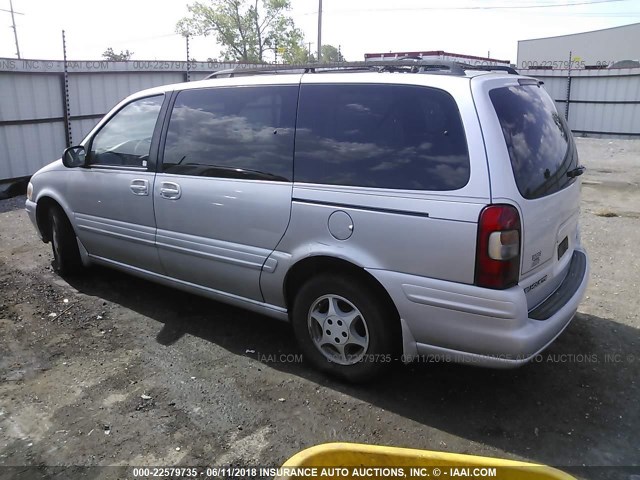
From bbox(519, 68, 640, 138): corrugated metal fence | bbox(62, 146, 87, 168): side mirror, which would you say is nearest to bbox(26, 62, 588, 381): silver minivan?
bbox(62, 146, 87, 168): side mirror

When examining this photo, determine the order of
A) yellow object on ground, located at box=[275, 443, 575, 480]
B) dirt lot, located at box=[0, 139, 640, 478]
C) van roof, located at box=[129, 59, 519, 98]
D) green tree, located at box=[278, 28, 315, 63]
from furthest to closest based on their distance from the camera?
1. green tree, located at box=[278, 28, 315, 63]
2. van roof, located at box=[129, 59, 519, 98]
3. dirt lot, located at box=[0, 139, 640, 478]
4. yellow object on ground, located at box=[275, 443, 575, 480]

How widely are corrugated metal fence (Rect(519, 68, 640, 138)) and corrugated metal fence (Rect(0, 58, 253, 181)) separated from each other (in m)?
13.1

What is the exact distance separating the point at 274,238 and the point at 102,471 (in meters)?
1.65

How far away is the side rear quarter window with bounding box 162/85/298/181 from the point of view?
3.67m

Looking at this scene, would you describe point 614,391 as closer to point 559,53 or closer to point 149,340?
point 149,340

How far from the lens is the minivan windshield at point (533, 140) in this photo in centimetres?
301

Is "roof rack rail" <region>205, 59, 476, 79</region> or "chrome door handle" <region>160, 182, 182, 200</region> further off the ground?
"roof rack rail" <region>205, 59, 476, 79</region>

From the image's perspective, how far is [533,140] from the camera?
3.19 meters

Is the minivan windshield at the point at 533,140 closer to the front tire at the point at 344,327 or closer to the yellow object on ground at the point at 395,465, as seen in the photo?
the front tire at the point at 344,327

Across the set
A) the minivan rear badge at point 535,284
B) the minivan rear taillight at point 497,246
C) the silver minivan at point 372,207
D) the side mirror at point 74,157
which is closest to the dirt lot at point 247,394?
the silver minivan at point 372,207

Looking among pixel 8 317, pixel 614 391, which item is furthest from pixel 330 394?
pixel 8 317

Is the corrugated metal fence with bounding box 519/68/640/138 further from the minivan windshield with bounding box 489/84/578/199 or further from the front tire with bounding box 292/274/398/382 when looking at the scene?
the front tire with bounding box 292/274/398/382

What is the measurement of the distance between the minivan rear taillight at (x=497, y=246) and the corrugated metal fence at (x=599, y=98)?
16.3m

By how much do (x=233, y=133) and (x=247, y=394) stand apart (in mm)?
1777
